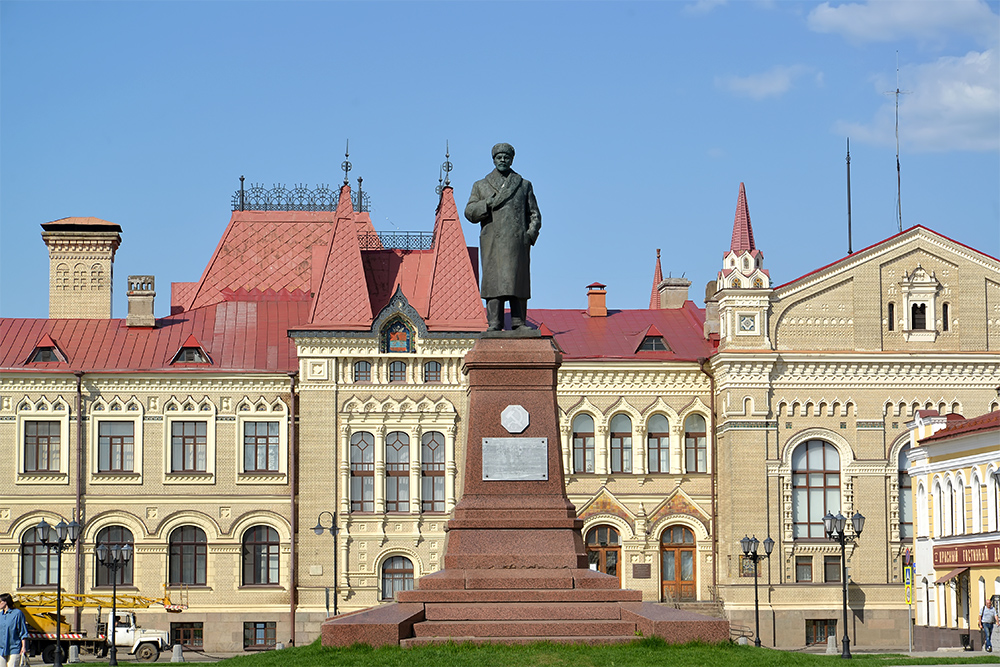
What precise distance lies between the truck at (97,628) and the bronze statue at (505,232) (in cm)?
2121

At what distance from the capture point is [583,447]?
171 feet

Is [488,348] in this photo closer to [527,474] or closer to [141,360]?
[527,474]

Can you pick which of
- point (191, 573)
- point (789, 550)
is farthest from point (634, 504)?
point (191, 573)

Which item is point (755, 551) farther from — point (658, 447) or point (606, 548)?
point (658, 447)

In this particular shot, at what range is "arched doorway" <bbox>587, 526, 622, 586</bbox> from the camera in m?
51.5

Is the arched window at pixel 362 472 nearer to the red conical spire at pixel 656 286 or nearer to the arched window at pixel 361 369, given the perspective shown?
the arched window at pixel 361 369

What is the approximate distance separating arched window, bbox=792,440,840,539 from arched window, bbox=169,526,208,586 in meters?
18.3

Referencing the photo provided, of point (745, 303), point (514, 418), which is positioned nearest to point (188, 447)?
point (745, 303)

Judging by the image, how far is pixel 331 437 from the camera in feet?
168

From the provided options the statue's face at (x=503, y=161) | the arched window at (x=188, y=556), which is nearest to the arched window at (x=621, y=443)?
the arched window at (x=188, y=556)

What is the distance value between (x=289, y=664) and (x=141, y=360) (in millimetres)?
32644

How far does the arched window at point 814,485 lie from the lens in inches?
2004

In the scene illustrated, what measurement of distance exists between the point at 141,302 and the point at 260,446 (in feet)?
23.0

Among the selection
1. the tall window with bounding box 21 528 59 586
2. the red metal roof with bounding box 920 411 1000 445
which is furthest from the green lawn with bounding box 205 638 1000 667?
the tall window with bounding box 21 528 59 586
